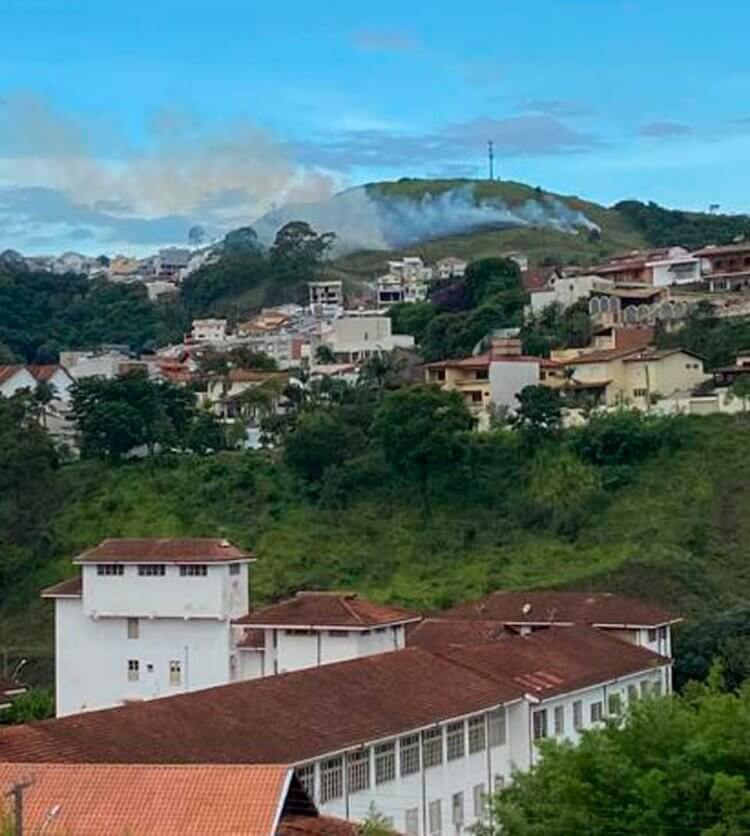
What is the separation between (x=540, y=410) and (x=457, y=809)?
83.8ft

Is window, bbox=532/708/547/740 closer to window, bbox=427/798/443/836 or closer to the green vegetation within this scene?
window, bbox=427/798/443/836

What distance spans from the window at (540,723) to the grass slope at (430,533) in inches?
539

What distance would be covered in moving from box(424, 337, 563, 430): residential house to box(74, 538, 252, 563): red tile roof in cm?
1779

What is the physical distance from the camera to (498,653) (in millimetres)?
30391

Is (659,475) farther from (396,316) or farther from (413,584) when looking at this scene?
(396,316)

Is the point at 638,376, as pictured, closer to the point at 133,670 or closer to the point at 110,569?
the point at 110,569

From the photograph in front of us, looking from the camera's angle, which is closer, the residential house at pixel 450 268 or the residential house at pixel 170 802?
the residential house at pixel 170 802

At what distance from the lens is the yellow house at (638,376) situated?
54.8 m

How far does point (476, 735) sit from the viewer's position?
90.0 ft

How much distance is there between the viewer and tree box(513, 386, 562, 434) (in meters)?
51.3

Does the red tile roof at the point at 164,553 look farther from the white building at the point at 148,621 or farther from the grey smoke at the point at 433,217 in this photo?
the grey smoke at the point at 433,217

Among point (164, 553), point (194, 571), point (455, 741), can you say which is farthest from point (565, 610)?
point (455, 741)

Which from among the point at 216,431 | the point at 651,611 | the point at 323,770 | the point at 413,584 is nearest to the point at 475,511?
the point at 413,584

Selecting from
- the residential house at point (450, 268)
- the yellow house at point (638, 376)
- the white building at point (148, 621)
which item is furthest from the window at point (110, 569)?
the residential house at point (450, 268)
